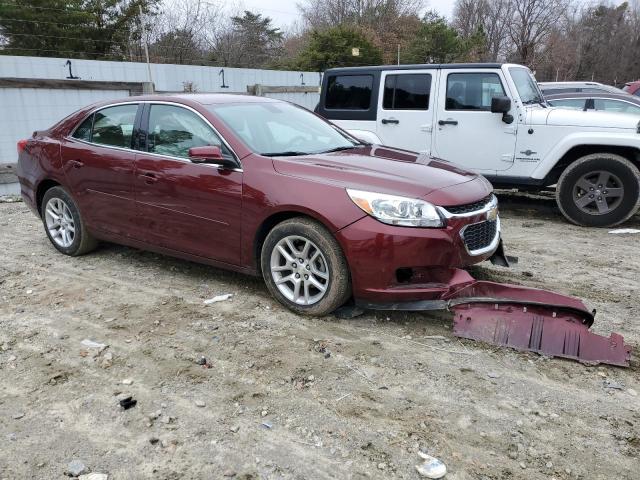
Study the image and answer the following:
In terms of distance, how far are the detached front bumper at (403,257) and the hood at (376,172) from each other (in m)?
0.28

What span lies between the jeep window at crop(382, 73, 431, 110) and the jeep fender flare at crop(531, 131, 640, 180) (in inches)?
69.9

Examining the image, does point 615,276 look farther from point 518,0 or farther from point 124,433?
point 518,0

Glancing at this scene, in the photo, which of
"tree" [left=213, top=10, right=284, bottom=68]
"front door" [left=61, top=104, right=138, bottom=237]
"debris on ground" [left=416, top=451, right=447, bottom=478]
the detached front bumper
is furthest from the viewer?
"tree" [left=213, top=10, right=284, bottom=68]

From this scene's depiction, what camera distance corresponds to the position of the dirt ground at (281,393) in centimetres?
254

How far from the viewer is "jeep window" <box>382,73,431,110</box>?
24.8ft

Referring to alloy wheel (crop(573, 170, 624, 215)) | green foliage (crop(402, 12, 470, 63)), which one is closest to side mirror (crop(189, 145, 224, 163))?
alloy wheel (crop(573, 170, 624, 215))

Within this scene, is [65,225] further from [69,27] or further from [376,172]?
[69,27]

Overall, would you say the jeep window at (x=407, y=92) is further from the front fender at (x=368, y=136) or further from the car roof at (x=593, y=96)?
the car roof at (x=593, y=96)

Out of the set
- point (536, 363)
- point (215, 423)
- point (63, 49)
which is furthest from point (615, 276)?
point (63, 49)

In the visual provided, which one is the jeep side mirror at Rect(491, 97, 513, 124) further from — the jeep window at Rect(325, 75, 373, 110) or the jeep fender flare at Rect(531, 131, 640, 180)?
the jeep window at Rect(325, 75, 373, 110)

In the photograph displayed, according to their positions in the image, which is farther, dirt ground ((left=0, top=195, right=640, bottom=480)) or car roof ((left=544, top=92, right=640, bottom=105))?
car roof ((left=544, top=92, right=640, bottom=105))

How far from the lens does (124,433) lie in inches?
108

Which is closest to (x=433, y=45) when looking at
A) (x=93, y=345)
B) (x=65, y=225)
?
(x=65, y=225)

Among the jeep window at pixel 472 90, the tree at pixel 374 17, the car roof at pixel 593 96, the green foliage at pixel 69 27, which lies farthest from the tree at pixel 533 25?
the jeep window at pixel 472 90
